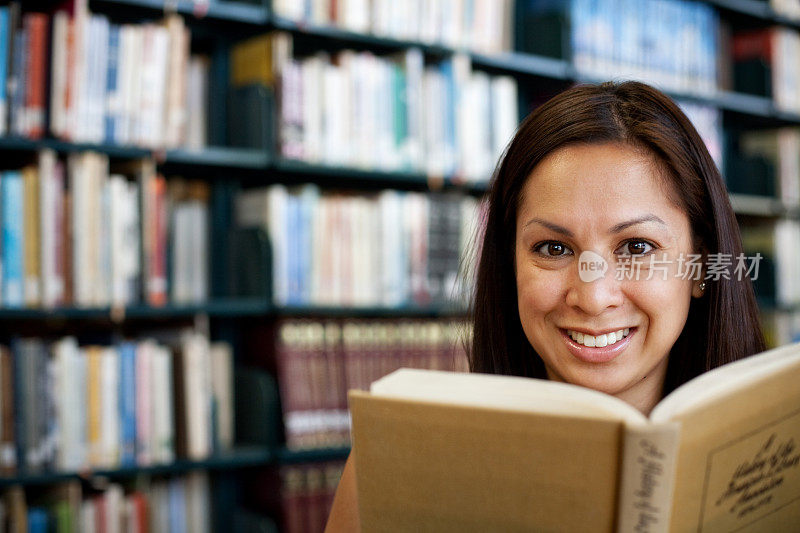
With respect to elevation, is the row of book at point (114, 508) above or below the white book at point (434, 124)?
below

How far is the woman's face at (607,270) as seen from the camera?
1070 millimetres

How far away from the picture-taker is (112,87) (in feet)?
6.60

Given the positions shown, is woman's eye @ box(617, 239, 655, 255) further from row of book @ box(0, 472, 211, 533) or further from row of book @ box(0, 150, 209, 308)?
row of book @ box(0, 472, 211, 533)

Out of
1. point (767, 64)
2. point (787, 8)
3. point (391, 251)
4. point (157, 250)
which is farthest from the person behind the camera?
point (787, 8)

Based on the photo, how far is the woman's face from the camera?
3.51 feet

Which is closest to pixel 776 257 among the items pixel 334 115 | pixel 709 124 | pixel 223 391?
pixel 709 124

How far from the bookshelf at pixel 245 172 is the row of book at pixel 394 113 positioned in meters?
0.03

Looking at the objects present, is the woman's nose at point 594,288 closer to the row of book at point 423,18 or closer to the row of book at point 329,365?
the row of book at point 329,365

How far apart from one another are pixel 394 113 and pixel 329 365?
0.72 metres

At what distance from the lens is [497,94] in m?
2.69

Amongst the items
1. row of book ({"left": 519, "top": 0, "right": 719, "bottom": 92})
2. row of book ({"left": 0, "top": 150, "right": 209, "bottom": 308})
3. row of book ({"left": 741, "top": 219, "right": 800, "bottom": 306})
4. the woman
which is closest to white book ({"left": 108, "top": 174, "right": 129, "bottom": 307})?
row of book ({"left": 0, "top": 150, "right": 209, "bottom": 308})

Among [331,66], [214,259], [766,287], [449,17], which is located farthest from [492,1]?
[766,287]

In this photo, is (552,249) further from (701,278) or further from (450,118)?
(450,118)

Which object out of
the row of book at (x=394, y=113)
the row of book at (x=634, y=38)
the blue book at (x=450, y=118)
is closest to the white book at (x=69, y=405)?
the row of book at (x=394, y=113)
